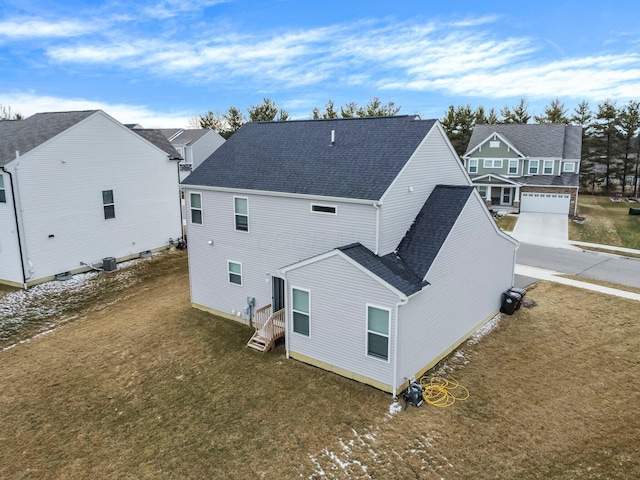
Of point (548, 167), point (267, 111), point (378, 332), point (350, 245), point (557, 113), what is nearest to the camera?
point (378, 332)

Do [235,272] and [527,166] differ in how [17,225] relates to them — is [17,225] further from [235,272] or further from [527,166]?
[527,166]

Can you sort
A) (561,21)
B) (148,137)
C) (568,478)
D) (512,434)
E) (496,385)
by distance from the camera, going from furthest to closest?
(148,137)
(561,21)
(496,385)
(512,434)
(568,478)

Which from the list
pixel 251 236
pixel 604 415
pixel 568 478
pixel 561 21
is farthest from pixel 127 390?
pixel 561 21

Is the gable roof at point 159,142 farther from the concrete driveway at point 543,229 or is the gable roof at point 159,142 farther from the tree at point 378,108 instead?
the tree at point 378,108

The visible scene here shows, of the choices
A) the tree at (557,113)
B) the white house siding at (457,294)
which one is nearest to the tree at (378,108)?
the tree at (557,113)

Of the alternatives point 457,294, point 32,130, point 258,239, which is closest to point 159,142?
point 32,130

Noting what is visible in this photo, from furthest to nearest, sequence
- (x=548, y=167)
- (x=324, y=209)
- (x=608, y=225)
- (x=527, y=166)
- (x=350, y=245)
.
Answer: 1. (x=527, y=166)
2. (x=548, y=167)
3. (x=608, y=225)
4. (x=324, y=209)
5. (x=350, y=245)

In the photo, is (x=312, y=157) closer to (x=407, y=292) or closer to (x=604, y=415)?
(x=407, y=292)
